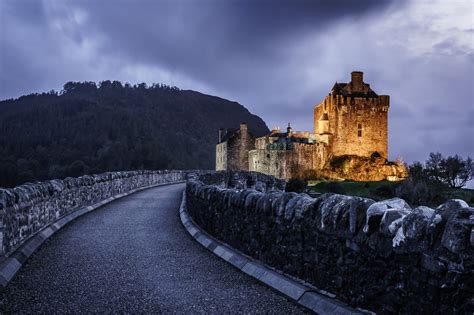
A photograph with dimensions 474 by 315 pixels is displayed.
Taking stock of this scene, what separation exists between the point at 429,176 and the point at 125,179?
134 ft

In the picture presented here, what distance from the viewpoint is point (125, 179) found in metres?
22.4

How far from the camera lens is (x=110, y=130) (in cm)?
10350

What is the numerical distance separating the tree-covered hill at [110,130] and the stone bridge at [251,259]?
61.3m

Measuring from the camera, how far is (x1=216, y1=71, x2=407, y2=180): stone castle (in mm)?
60875

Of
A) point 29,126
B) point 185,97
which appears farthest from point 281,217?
point 185,97

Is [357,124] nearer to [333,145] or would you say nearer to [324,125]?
[324,125]

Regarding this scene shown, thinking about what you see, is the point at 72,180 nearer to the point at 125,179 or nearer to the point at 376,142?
the point at 125,179

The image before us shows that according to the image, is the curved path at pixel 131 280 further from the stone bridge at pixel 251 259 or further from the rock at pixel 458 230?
the rock at pixel 458 230

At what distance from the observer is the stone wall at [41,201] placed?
279 inches

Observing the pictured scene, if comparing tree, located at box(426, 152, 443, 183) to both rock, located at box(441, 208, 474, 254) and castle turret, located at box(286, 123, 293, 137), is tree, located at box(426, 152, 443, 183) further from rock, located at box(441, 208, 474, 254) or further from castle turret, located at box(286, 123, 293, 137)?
rock, located at box(441, 208, 474, 254)

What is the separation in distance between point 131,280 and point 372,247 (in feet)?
10.7

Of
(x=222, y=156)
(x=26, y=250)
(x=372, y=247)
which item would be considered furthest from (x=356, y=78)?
(x=372, y=247)

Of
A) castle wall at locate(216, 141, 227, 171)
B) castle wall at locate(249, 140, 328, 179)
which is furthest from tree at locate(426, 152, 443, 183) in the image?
castle wall at locate(216, 141, 227, 171)

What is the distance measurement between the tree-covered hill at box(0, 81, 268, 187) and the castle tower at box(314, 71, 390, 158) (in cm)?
3021
